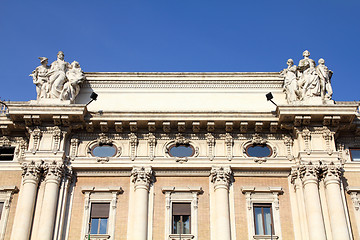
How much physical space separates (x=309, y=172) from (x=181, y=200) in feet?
20.1

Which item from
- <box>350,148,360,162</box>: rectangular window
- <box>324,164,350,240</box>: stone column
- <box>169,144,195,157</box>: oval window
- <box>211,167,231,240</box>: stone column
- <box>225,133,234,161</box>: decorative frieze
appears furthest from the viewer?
<box>350,148,360,162</box>: rectangular window

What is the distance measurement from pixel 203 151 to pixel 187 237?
15.3ft

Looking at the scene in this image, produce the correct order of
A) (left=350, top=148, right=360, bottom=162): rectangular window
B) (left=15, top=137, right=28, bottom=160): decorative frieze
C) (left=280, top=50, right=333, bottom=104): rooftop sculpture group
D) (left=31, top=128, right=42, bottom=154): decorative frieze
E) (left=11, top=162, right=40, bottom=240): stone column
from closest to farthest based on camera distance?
(left=11, top=162, right=40, bottom=240): stone column < (left=31, top=128, right=42, bottom=154): decorative frieze < (left=15, top=137, right=28, bottom=160): decorative frieze < (left=350, top=148, right=360, bottom=162): rectangular window < (left=280, top=50, right=333, bottom=104): rooftop sculpture group

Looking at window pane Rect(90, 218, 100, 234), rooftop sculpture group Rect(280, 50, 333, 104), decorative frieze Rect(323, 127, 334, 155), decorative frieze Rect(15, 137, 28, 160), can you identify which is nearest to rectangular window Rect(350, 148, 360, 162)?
decorative frieze Rect(323, 127, 334, 155)

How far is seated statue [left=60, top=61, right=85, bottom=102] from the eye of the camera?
32125 mm

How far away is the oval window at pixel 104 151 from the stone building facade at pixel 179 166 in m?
0.06

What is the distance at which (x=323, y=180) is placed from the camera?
1159 inches

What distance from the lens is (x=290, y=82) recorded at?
3284 centimetres

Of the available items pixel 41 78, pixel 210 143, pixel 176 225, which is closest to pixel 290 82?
pixel 210 143

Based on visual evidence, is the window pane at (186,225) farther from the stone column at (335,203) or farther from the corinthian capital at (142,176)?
the stone column at (335,203)

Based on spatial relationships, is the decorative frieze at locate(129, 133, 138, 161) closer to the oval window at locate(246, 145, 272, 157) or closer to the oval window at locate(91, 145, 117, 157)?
the oval window at locate(91, 145, 117, 157)

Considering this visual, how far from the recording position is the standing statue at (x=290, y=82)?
107 feet

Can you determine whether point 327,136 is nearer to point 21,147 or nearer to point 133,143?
point 133,143

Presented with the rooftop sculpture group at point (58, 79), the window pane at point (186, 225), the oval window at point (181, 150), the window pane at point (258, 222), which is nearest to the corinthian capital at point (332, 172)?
the window pane at point (258, 222)
